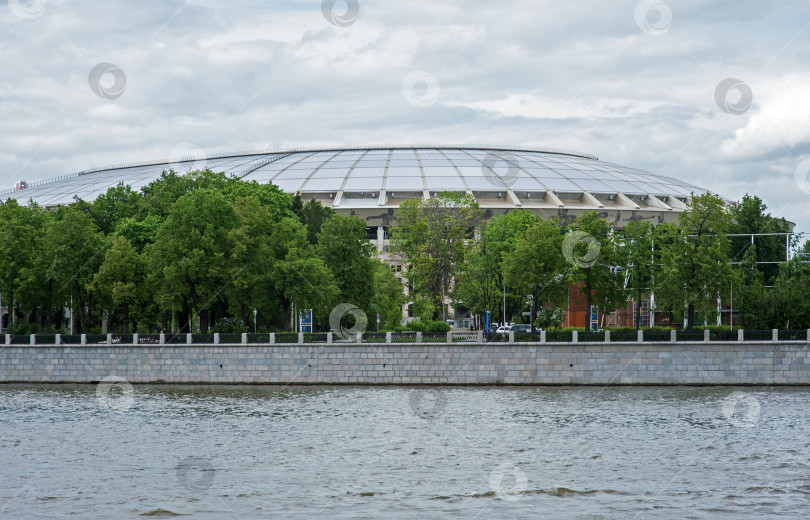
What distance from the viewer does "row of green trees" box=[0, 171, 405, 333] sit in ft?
155

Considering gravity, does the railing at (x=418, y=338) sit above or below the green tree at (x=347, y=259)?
below

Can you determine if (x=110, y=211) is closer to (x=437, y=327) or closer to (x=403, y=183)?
(x=437, y=327)

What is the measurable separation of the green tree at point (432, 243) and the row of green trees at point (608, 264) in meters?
0.07

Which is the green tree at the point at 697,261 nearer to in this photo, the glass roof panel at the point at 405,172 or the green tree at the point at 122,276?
the green tree at the point at 122,276

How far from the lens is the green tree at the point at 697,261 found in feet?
157

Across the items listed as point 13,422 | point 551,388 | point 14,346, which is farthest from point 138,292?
point 551,388

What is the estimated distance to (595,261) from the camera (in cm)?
5031

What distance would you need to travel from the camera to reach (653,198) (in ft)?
271

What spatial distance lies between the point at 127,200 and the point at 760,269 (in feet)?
138

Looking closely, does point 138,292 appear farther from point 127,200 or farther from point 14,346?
point 127,200

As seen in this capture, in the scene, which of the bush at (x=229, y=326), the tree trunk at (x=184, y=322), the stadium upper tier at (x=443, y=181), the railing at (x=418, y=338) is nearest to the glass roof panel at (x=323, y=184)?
the stadium upper tier at (x=443, y=181)

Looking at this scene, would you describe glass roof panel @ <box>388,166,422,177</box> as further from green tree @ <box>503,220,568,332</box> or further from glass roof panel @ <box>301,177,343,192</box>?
green tree @ <box>503,220,568,332</box>

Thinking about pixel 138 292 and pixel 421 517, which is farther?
pixel 138 292

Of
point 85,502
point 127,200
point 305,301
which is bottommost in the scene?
point 85,502
